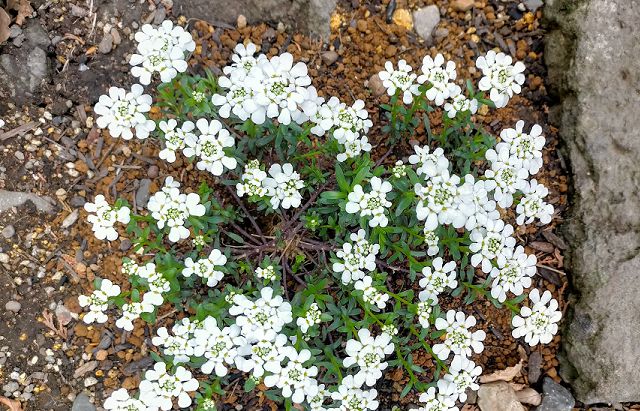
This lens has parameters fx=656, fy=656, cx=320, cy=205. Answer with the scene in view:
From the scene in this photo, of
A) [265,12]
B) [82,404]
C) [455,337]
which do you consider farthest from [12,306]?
[455,337]

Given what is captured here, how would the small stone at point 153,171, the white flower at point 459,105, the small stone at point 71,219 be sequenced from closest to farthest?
the white flower at point 459,105
the small stone at point 71,219
the small stone at point 153,171

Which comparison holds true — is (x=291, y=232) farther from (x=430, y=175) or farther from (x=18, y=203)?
(x=18, y=203)

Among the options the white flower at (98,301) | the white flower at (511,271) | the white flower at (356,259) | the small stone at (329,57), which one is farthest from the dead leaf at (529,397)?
the white flower at (98,301)

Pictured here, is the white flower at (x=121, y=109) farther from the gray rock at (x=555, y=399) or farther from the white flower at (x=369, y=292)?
the gray rock at (x=555, y=399)

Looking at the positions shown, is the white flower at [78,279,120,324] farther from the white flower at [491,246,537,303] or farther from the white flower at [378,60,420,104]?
the white flower at [491,246,537,303]

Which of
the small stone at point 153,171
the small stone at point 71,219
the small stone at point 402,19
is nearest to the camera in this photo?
the small stone at point 71,219
